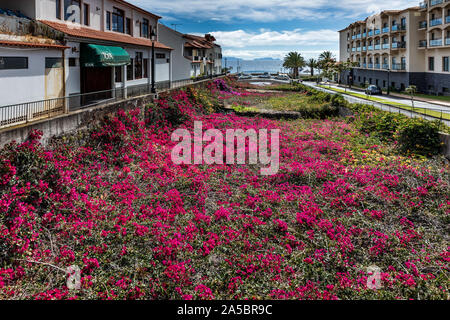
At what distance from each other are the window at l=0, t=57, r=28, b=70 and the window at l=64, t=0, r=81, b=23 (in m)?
7.25

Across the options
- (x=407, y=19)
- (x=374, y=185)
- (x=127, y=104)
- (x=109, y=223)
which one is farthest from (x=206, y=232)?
(x=407, y=19)

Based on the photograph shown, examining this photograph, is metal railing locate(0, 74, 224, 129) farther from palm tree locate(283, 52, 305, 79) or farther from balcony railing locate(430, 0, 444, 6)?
palm tree locate(283, 52, 305, 79)

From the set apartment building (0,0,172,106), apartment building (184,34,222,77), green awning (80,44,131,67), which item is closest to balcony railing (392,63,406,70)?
apartment building (184,34,222,77)

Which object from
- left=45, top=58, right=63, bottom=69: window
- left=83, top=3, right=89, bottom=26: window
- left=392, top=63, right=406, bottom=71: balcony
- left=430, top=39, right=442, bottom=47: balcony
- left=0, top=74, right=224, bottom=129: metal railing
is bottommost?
left=0, top=74, right=224, bottom=129: metal railing

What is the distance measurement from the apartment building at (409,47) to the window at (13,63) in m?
51.1

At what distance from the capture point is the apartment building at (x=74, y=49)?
1505cm

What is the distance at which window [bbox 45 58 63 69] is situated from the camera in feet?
55.3

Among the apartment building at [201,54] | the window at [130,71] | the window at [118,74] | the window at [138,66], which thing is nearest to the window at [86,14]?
the window at [118,74]

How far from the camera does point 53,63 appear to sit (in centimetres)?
1738

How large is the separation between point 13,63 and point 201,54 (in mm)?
59542

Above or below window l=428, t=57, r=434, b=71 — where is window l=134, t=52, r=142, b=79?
below

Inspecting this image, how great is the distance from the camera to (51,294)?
7.19 m

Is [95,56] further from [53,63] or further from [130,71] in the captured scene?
[130,71]

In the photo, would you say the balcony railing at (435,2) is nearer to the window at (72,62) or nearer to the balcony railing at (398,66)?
the balcony railing at (398,66)
